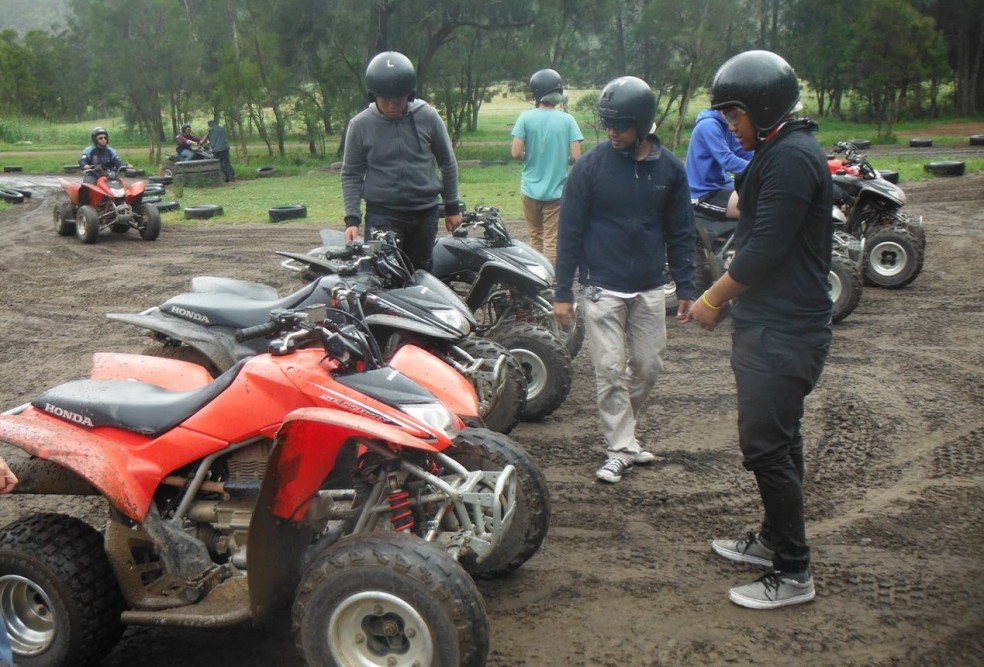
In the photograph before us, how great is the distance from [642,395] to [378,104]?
2.84 m

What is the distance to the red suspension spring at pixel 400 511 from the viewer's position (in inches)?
144

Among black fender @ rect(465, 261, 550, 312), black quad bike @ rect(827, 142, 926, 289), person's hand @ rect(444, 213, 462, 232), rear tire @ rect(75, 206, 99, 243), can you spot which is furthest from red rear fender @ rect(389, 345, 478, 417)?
rear tire @ rect(75, 206, 99, 243)

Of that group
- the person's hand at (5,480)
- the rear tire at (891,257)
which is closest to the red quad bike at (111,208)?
the rear tire at (891,257)

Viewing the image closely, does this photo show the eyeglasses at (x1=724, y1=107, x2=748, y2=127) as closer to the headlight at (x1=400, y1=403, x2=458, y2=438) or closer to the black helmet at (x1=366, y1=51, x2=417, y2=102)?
the headlight at (x1=400, y1=403, x2=458, y2=438)

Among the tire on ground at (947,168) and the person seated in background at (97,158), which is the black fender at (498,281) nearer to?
the person seated in background at (97,158)

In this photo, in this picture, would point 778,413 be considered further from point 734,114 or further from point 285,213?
point 285,213

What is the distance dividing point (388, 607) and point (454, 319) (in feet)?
8.26

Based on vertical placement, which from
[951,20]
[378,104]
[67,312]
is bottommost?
[67,312]

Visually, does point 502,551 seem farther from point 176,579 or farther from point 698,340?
point 698,340

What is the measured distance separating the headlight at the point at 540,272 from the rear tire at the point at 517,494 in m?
2.66

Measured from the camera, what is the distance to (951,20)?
33.9 metres

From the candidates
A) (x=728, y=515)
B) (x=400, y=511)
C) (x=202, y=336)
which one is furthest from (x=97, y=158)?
(x=400, y=511)

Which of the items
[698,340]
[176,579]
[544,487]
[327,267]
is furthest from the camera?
[698,340]

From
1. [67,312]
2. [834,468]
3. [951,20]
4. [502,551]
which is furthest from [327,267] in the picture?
[951,20]
